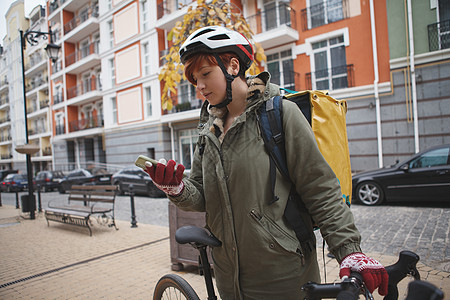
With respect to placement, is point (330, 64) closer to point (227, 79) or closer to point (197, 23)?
point (197, 23)

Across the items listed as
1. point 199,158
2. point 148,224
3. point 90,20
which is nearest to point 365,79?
point 148,224

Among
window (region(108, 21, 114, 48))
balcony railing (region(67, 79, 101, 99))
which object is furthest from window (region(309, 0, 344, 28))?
balcony railing (region(67, 79, 101, 99))

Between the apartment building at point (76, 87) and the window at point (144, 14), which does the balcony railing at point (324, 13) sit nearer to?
the window at point (144, 14)

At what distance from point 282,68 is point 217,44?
1536 centimetres

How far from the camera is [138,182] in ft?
46.3

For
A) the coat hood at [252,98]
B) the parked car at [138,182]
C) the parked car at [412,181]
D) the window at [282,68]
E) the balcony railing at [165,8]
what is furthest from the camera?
the balcony railing at [165,8]

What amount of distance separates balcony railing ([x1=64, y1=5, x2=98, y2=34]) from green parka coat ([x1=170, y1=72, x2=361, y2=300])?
2938cm

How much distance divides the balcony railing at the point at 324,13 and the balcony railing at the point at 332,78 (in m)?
2.34

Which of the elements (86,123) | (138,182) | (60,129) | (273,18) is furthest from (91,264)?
(60,129)

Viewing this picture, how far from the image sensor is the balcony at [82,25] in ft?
85.8

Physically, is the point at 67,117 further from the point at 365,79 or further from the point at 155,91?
the point at 365,79

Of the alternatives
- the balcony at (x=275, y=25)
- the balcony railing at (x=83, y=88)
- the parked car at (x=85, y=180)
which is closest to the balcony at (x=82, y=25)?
the balcony railing at (x=83, y=88)

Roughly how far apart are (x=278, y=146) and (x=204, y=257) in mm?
916

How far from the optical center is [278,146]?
Result: 62.0 inches
